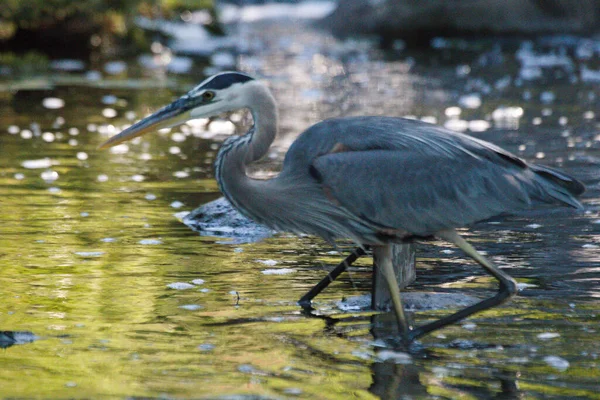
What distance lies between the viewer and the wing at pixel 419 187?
18.5 feet

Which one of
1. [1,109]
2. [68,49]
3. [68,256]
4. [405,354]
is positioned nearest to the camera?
[405,354]

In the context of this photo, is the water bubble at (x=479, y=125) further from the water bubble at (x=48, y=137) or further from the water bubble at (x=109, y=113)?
the water bubble at (x=48, y=137)

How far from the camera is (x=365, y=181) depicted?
18.5 feet

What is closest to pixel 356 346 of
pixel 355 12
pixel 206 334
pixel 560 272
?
pixel 206 334

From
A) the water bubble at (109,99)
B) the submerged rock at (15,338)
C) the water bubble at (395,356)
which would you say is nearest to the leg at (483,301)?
the water bubble at (395,356)

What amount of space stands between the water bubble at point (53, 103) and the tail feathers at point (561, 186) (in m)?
10.7

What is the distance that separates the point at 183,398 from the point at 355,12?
26.5 metres

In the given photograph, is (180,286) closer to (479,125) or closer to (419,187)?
(419,187)

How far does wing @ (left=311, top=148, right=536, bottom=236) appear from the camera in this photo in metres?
5.64

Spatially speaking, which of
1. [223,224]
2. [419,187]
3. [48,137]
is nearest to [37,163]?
Answer: [48,137]

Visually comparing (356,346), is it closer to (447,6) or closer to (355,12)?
(447,6)

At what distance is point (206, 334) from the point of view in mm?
5566

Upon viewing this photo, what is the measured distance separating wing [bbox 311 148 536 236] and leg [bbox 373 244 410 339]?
0.18 metres

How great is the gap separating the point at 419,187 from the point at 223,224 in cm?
270
